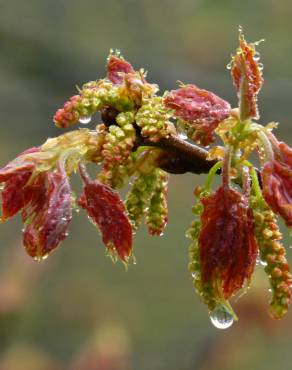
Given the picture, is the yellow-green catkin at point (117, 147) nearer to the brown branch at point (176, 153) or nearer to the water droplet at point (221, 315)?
the brown branch at point (176, 153)

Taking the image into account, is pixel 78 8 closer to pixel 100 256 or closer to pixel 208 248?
pixel 100 256

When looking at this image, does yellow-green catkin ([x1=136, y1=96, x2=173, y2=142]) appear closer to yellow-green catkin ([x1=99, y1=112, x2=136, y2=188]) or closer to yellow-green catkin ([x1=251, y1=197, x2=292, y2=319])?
yellow-green catkin ([x1=99, y1=112, x2=136, y2=188])

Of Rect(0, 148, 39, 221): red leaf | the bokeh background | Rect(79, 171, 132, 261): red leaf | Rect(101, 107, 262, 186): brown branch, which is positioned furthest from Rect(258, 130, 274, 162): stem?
the bokeh background

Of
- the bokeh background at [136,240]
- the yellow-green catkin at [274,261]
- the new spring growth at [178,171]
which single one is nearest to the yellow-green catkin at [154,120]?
the new spring growth at [178,171]

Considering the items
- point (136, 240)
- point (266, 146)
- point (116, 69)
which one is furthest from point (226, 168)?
point (136, 240)

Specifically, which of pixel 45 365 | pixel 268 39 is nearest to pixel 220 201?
pixel 45 365

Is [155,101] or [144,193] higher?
[155,101]
